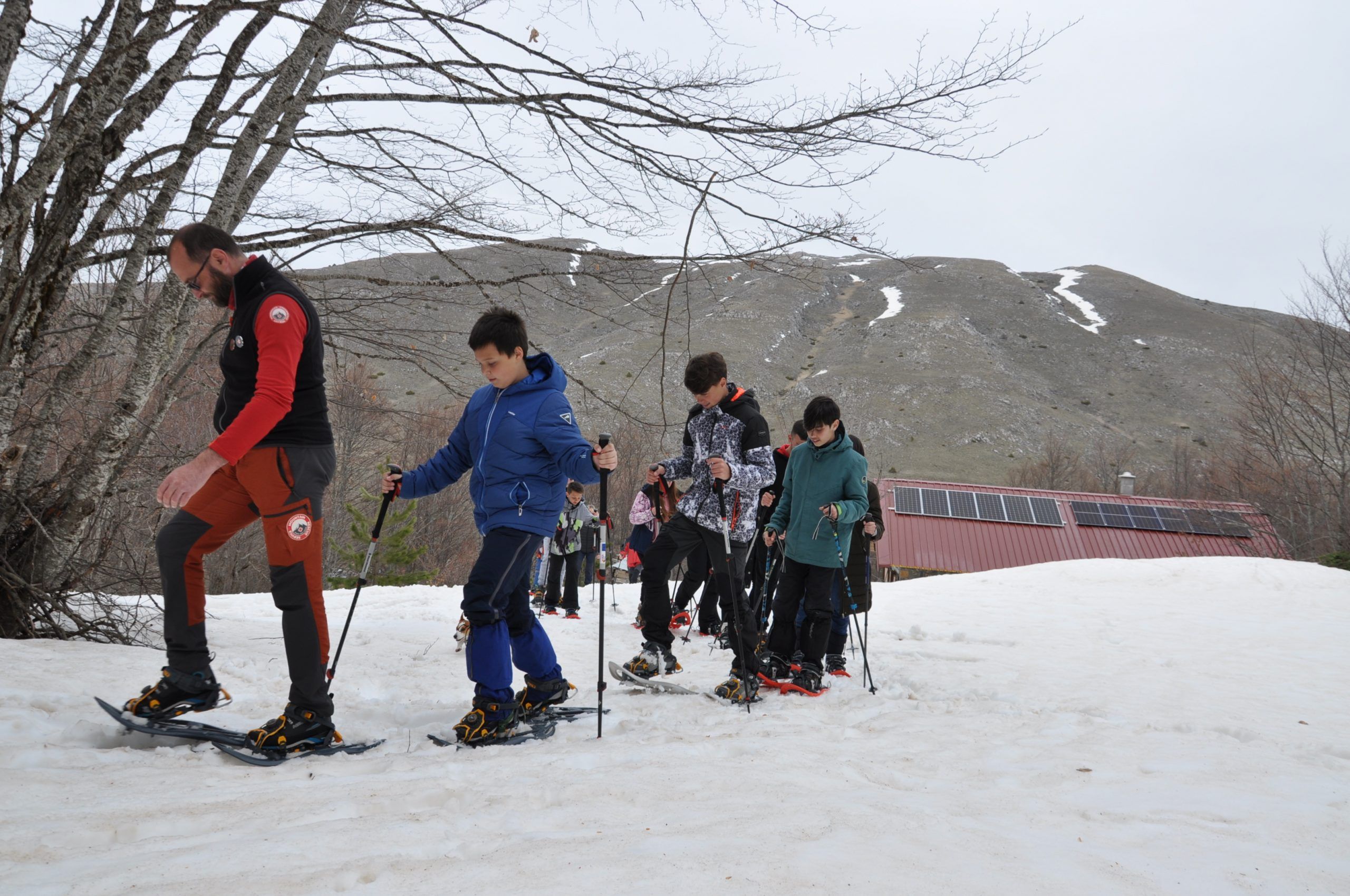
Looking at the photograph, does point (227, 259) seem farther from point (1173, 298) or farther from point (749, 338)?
point (1173, 298)

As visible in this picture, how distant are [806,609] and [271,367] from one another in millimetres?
3564

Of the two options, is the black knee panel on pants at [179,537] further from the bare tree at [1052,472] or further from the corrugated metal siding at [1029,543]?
the bare tree at [1052,472]

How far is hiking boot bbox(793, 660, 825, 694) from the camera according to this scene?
5172mm

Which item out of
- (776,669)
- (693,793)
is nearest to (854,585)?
A: (776,669)

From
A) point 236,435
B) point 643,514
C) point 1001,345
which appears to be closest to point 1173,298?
point 1001,345

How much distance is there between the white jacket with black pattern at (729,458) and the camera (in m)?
5.16

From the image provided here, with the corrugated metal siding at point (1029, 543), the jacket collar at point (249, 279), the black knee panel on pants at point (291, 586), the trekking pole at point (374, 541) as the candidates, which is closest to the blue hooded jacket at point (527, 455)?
the trekking pole at point (374, 541)

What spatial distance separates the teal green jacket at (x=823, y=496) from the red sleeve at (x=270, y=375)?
3.27 m

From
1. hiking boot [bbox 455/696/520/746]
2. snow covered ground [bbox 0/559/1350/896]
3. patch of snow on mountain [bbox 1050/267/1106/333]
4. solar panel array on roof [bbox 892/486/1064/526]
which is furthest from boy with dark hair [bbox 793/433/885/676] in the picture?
patch of snow on mountain [bbox 1050/267/1106/333]

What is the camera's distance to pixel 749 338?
229 feet

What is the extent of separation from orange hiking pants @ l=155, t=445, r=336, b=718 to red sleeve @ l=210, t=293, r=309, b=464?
0.82 ft

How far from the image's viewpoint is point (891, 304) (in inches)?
3570

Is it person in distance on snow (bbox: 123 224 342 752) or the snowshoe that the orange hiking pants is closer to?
person in distance on snow (bbox: 123 224 342 752)

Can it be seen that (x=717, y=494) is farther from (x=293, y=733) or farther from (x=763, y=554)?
(x=293, y=733)
